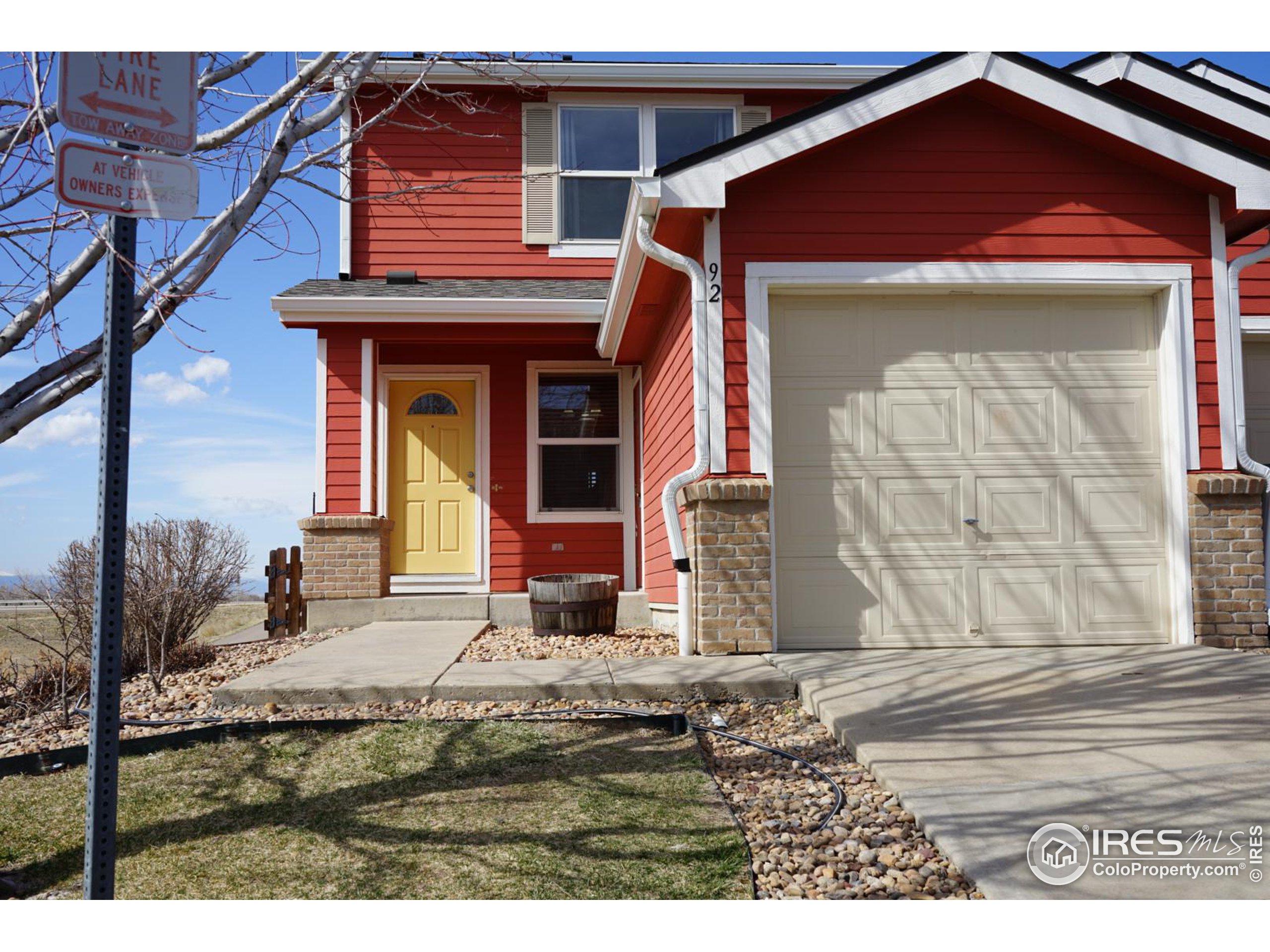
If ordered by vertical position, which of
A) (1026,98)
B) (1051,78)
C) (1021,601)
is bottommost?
(1021,601)

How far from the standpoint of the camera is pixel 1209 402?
6059mm

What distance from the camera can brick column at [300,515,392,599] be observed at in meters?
8.48

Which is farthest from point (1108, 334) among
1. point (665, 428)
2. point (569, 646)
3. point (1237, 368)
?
point (569, 646)

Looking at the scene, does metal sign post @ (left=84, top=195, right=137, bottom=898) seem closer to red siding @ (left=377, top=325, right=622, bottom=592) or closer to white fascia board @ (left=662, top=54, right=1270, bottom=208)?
white fascia board @ (left=662, top=54, right=1270, bottom=208)

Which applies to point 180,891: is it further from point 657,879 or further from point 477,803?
point 657,879

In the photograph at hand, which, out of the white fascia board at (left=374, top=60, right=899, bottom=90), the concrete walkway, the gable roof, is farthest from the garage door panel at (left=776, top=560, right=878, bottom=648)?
the gable roof

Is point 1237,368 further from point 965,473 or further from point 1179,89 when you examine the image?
point 1179,89

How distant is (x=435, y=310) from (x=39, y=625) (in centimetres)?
469

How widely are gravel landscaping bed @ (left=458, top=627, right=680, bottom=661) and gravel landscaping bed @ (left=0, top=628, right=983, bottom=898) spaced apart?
0.14 meters

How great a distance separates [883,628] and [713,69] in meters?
6.45

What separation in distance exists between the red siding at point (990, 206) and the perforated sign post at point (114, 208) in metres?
Answer: 4.28

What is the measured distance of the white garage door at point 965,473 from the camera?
600 cm

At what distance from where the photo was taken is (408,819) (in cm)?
326
